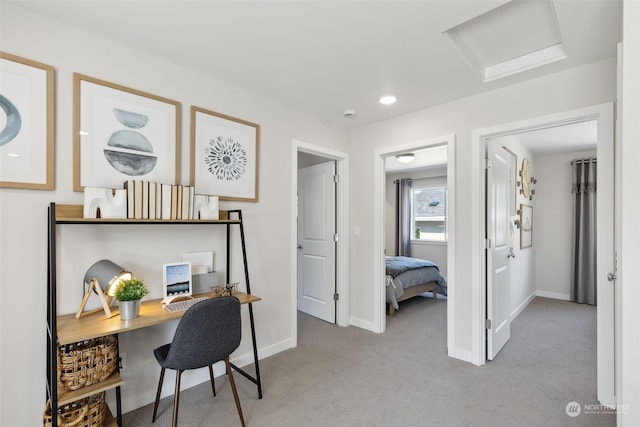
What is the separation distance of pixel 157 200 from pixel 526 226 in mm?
5161

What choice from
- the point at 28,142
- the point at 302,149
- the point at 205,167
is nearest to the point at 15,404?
the point at 28,142

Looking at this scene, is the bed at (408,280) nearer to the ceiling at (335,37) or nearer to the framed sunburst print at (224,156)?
the framed sunburst print at (224,156)

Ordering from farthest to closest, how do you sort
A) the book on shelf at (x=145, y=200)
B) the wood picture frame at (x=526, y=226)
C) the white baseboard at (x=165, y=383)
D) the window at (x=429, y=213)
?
the window at (x=429, y=213) < the wood picture frame at (x=526, y=226) < the white baseboard at (x=165, y=383) < the book on shelf at (x=145, y=200)

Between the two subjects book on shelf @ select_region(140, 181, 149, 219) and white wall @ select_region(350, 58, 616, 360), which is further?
white wall @ select_region(350, 58, 616, 360)

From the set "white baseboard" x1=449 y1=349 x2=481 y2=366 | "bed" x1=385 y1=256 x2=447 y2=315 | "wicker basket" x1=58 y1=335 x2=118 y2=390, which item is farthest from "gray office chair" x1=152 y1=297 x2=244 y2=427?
"bed" x1=385 y1=256 x2=447 y2=315

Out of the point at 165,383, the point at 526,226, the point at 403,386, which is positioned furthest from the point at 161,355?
the point at 526,226

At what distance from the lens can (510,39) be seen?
211 cm

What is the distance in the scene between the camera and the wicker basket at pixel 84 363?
162 centimetres

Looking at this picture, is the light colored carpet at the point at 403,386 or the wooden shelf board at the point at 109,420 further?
the light colored carpet at the point at 403,386

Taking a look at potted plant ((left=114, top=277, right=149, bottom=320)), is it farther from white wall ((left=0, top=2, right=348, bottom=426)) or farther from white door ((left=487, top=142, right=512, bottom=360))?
white door ((left=487, top=142, right=512, bottom=360))

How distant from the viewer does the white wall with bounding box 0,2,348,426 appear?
171cm

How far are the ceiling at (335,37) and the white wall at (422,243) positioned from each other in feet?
12.6

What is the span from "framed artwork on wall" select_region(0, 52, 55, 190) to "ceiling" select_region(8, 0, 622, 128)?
14.0 inches

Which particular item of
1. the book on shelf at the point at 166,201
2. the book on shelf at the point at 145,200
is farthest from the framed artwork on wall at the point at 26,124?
the book on shelf at the point at 166,201
